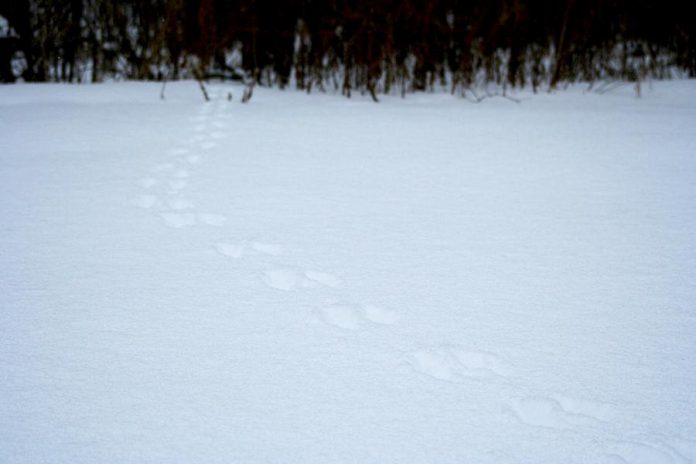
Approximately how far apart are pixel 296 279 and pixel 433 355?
1.32 feet

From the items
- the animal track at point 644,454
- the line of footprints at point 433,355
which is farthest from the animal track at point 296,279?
the animal track at point 644,454

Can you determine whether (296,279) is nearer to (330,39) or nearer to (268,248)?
(268,248)

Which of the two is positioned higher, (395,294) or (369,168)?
(369,168)

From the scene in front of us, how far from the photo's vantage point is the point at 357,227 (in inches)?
59.4

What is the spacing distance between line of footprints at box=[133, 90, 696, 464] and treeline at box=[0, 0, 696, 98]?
2.18m

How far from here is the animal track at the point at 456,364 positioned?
91 centimetres

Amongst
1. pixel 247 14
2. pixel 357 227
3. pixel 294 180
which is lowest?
pixel 357 227

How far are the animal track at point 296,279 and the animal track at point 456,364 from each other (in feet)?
1.05

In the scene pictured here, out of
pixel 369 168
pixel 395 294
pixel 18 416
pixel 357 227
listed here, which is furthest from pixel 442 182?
pixel 18 416

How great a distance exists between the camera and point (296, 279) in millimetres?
1219

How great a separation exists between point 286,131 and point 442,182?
105 centimetres

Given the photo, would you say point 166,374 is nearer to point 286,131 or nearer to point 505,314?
point 505,314

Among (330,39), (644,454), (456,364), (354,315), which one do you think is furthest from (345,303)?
(330,39)

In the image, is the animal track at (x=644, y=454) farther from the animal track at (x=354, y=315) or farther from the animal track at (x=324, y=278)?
the animal track at (x=324, y=278)
